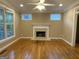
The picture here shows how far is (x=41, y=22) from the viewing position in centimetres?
920

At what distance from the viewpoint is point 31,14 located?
9.20 metres

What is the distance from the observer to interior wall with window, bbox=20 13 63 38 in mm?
9109

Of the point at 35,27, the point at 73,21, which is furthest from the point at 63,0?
the point at 35,27

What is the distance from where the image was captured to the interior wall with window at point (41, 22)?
9109 mm

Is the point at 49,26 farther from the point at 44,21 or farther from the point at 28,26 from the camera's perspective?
the point at 28,26

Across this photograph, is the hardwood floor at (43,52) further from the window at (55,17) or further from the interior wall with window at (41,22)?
the window at (55,17)

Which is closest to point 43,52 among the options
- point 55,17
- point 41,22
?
point 41,22

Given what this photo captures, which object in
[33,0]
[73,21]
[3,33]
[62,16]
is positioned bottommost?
[3,33]

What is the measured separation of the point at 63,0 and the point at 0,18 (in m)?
3.47

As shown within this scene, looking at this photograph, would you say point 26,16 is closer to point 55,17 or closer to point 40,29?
point 40,29

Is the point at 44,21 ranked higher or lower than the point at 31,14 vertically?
lower

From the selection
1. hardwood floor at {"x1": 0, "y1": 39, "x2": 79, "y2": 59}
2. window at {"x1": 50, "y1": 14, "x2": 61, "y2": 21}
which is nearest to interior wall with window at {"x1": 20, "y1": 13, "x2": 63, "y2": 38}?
window at {"x1": 50, "y1": 14, "x2": 61, "y2": 21}

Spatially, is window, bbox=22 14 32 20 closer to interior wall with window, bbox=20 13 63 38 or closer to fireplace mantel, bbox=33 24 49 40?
interior wall with window, bbox=20 13 63 38

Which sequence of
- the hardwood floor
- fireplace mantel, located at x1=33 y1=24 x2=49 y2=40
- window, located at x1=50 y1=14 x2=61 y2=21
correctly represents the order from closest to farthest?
the hardwood floor, fireplace mantel, located at x1=33 y1=24 x2=49 y2=40, window, located at x1=50 y1=14 x2=61 y2=21
